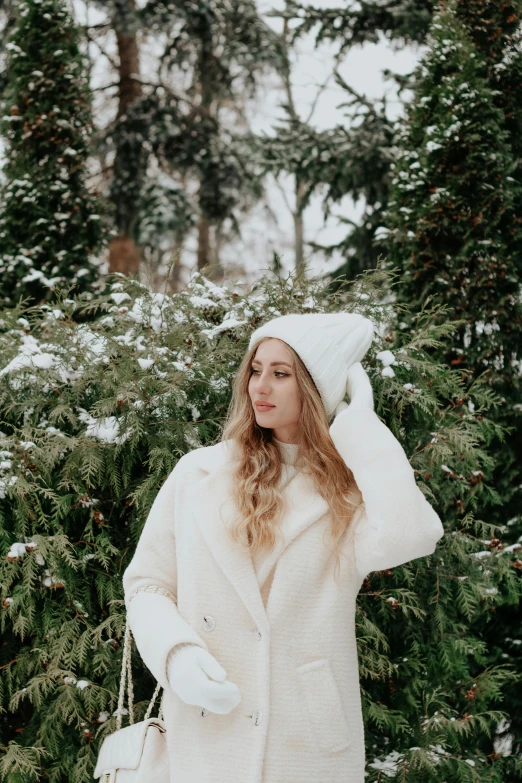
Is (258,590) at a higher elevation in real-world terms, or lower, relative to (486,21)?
lower

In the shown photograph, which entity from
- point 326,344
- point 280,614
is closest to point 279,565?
point 280,614

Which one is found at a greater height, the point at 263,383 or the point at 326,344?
the point at 326,344

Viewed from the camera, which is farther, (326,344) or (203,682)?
(326,344)

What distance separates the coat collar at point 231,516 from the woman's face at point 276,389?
0.17m

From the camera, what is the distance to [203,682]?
1.87m

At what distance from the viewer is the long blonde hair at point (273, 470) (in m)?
2.17

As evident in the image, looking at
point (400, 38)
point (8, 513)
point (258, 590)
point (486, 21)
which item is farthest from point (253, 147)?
point (258, 590)

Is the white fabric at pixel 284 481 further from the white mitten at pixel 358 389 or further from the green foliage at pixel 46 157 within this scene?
the green foliage at pixel 46 157

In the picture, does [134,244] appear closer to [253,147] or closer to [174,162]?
[174,162]

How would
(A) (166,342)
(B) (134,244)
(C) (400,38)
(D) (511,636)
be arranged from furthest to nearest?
(B) (134,244) < (C) (400,38) < (D) (511,636) < (A) (166,342)

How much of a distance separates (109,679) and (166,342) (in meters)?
1.32

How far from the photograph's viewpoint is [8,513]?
300cm

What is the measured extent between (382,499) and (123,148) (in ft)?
29.6

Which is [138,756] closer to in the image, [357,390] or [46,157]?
[357,390]
